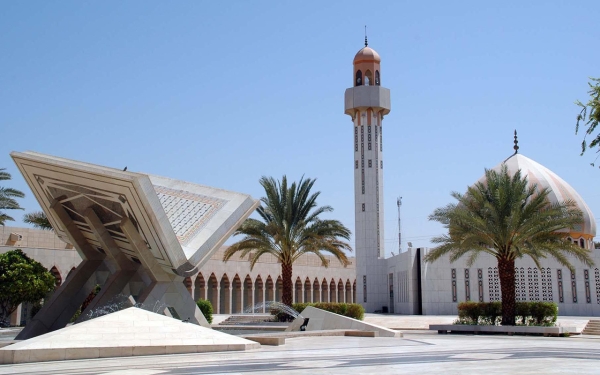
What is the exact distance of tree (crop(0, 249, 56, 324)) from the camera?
2550 cm

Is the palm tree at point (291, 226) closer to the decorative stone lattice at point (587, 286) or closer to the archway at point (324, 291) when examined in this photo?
the decorative stone lattice at point (587, 286)

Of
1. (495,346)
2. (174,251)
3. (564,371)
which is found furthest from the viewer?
(174,251)

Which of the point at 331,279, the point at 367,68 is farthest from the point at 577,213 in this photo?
the point at 331,279

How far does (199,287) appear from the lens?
41.6 metres

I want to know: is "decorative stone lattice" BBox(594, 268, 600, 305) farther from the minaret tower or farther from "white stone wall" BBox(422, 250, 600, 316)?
the minaret tower

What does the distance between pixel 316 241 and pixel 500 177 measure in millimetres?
7728

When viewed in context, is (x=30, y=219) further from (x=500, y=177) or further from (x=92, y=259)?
(x=500, y=177)

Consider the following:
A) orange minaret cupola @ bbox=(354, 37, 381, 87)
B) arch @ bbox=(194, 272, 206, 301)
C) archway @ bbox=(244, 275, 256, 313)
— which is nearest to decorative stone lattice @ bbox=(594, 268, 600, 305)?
orange minaret cupola @ bbox=(354, 37, 381, 87)

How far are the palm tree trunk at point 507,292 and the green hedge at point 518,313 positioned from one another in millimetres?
674

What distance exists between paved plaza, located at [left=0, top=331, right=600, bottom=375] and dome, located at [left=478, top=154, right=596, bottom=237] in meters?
26.0

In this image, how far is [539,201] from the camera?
76.0 feet

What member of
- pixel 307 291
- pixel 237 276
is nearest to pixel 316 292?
pixel 307 291

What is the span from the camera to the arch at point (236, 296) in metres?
43.0

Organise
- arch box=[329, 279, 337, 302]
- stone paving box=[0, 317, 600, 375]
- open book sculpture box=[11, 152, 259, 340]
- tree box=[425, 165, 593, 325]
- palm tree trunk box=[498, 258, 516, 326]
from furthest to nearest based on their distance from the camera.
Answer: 1. arch box=[329, 279, 337, 302]
2. palm tree trunk box=[498, 258, 516, 326]
3. tree box=[425, 165, 593, 325]
4. open book sculpture box=[11, 152, 259, 340]
5. stone paving box=[0, 317, 600, 375]
